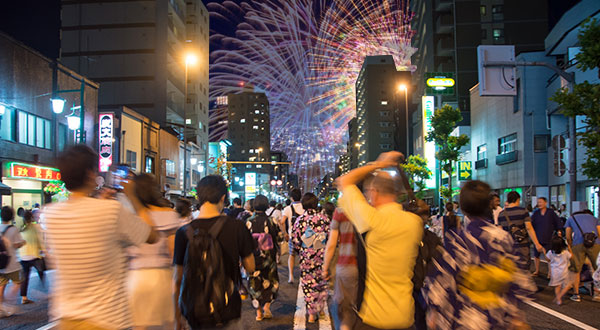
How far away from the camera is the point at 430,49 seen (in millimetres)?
57031

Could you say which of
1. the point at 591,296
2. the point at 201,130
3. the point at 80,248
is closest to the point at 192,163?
the point at 201,130

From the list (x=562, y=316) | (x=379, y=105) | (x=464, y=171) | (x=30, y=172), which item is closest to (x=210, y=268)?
(x=562, y=316)

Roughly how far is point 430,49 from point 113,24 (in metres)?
34.9

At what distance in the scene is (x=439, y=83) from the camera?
46156 mm

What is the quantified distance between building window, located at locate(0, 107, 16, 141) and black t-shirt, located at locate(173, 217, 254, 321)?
20.0 m

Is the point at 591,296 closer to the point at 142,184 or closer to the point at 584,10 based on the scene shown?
the point at 142,184

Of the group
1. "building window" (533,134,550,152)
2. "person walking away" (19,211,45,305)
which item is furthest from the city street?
"building window" (533,134,550,152)

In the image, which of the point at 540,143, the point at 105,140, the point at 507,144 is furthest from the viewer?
the point at 507,144

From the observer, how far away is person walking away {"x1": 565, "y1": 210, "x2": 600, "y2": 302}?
916 centimetres

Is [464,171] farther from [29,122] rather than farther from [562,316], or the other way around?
[562,316]

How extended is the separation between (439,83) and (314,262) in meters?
41.7

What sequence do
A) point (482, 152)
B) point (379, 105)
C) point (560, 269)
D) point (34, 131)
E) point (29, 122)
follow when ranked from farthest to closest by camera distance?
point (379, 105), point (482, 152), point (34, 131), point (29, 122), point (560, 269)

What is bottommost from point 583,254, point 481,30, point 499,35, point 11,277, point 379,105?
point 11,277

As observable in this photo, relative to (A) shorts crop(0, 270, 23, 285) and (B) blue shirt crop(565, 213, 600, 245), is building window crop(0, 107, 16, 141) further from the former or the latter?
(B) blue shirt crop(565, 213, 600, 245)
